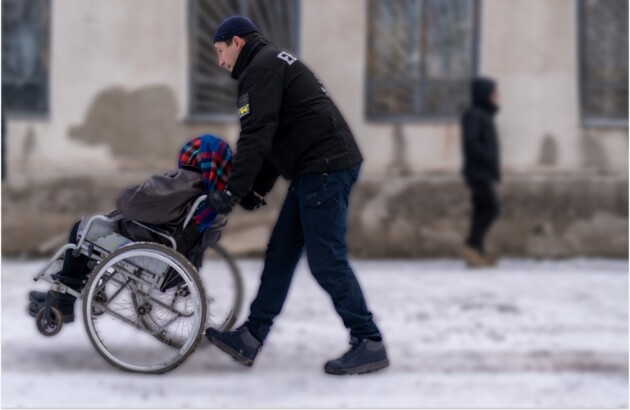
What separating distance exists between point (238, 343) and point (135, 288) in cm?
44

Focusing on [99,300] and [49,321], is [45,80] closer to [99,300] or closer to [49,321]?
[99,300]

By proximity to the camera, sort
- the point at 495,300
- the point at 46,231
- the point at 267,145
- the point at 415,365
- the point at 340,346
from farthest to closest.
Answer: the point at 46,231, the point at 495,300, the point at 340,346, the point at 415,365, the point at 267,145

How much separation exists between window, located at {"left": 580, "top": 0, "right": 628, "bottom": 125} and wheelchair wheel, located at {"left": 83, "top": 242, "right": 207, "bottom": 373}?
781 centimetres

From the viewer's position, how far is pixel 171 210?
3.75 metres

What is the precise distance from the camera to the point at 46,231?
10.4 m

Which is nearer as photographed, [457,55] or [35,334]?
[35,334]

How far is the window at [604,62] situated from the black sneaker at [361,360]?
740cm

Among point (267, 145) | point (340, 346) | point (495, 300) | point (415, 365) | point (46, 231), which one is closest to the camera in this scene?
point (267, 145)

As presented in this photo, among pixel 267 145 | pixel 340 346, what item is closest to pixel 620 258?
pixel 340 346

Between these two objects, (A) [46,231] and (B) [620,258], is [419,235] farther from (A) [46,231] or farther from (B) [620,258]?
(A) [46,231]

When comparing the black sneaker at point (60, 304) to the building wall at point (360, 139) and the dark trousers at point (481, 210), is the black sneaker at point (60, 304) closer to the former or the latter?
the building wall at point (360, 139)

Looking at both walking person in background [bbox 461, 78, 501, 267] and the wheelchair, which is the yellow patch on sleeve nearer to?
the wheelchair

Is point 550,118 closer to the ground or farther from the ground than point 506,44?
closer to the ground

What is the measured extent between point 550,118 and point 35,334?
5.95 m
